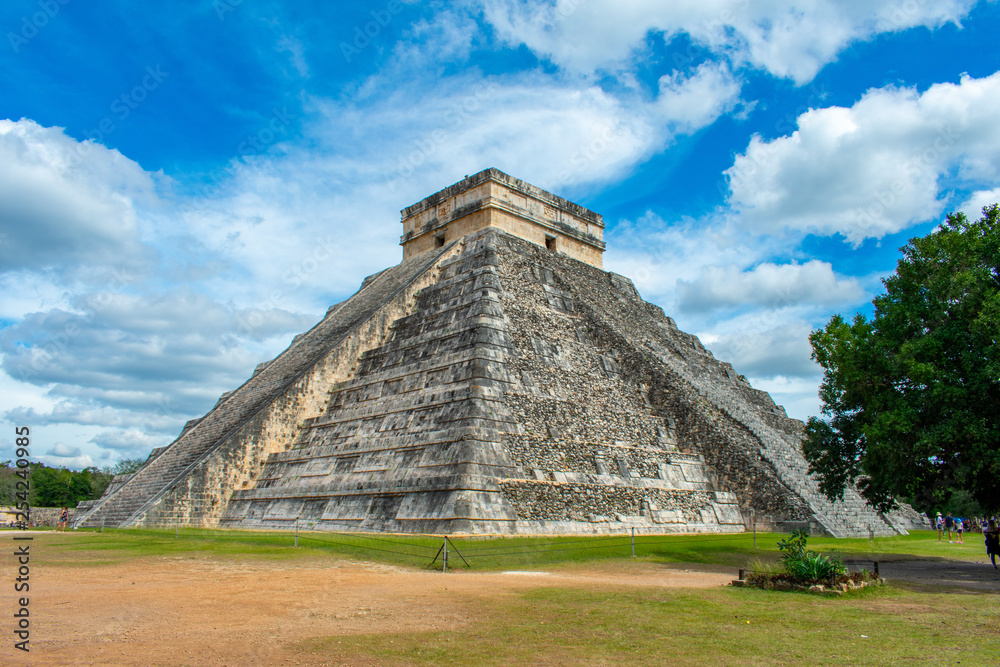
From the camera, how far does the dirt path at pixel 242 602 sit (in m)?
4.84

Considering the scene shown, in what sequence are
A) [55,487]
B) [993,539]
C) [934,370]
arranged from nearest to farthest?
[934,370], [993,539], [55,487]

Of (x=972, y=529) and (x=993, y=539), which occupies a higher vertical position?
(x=993, y=539)

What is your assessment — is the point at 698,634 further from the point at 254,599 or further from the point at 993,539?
the point at 993,539

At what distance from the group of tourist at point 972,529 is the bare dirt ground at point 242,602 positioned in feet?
16.9

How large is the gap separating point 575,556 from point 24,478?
299 inches

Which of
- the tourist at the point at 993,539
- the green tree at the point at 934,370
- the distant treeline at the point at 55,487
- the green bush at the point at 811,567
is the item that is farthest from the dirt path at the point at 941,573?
the distant treeline at the point at 55,487

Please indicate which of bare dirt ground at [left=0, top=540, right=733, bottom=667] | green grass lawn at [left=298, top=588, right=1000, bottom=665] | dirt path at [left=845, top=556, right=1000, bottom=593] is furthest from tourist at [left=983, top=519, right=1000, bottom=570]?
bare dirt ground at [left=0, top=540, right=733, bottom=667]

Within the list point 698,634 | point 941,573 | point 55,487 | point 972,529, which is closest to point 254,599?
point 698,634

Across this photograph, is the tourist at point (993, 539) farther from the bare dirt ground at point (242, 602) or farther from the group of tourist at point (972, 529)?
the bare dirt ground at point (242, 602)

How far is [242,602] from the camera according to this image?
665cm

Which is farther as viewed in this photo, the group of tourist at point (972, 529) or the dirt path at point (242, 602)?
the group of tourist at point (972, 529)

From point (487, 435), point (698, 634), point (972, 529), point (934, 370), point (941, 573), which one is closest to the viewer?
point (698, 634)

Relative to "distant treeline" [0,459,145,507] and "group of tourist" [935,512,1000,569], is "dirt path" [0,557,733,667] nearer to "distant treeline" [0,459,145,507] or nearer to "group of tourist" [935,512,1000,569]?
"group of tourist" [935,512,1000,569]

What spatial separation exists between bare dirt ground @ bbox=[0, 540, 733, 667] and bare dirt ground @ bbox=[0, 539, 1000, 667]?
0.04 feet
